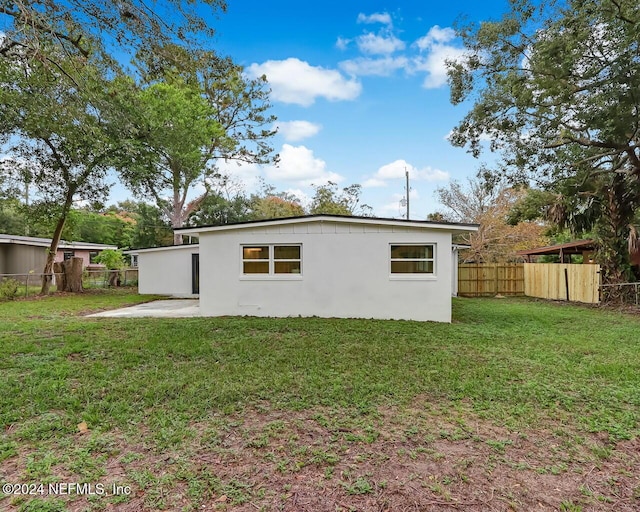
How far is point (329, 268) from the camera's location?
9.27 meters

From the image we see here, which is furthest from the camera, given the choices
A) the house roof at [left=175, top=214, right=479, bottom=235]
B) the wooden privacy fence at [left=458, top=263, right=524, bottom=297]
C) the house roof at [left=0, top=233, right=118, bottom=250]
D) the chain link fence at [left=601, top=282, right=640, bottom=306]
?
the house roof at [left=0, top=233, right=118, bottom=250]

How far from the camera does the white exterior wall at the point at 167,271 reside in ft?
50.2

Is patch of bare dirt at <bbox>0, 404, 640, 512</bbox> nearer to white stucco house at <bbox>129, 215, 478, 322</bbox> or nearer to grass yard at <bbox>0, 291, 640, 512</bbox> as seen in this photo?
grass yard at <bbox>0, 291, 640, 512</bbox>

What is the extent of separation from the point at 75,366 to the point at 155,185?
45.1ft

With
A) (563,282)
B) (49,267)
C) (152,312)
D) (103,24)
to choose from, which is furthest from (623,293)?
(49,267)

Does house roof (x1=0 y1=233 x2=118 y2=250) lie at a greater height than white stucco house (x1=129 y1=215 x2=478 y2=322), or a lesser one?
greater

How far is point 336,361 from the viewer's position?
5293 millimetres

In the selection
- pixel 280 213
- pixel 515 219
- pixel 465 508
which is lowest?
pixel 465 508

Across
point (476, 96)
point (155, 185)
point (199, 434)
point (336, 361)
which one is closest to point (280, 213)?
point (155, 185)

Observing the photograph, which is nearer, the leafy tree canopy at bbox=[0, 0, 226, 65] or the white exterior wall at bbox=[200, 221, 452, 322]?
the leafy tree canopy at bbox=[0, 0, 226, 65]

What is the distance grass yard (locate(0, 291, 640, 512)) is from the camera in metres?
2.38

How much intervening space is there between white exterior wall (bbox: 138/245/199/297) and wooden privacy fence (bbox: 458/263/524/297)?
12.1 metres

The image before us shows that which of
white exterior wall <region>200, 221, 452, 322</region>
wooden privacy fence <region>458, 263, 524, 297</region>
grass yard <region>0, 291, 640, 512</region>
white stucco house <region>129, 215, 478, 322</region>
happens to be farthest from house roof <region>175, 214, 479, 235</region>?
wooden privacy fence <region>458, 263, 524, 297</region>

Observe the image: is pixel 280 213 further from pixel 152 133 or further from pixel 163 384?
pixel 163 384
